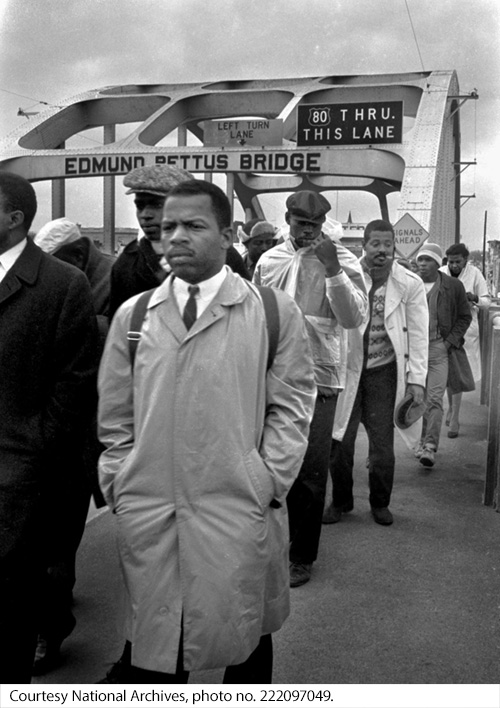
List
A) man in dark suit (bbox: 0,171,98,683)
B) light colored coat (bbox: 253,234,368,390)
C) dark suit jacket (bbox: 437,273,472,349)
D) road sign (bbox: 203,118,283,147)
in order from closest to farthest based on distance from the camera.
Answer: man in dark suit (bbox: 0,171,98,683) → light colored coat (bbox: 253,234,368,390) → dark suit jacket (bbox: 437,273,472,349) → road sign (bbox: 203,118,283,147)

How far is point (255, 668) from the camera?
2664mm

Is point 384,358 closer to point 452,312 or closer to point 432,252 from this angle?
point 452,312

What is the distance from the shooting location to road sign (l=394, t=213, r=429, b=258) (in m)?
15.1

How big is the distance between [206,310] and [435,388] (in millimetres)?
5439

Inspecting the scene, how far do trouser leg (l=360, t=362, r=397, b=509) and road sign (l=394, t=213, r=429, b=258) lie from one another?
392 inches

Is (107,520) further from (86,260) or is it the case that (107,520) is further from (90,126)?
(90,126)

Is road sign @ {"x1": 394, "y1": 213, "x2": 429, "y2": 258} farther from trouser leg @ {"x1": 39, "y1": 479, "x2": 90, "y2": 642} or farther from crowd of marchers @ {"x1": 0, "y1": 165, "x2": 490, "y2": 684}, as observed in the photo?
trouser leg @ {"x1": 39, "y1": 479, "x2": 90, "y2": 642}

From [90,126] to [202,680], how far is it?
34.5m

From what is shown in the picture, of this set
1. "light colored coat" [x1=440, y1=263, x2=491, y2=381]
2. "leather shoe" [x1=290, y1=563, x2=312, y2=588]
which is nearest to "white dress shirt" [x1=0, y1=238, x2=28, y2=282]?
"leather shoe" [x1=290, y1=563, x2=312, y2=588]

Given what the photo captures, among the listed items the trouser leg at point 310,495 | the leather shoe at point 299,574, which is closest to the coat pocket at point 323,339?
the trouser leg at point 310,495

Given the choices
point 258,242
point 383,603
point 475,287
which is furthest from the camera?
point 475,287

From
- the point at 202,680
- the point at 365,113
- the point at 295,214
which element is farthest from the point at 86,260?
the point at 365,113

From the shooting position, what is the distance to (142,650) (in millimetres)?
2387

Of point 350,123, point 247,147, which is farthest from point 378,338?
point 247,147
